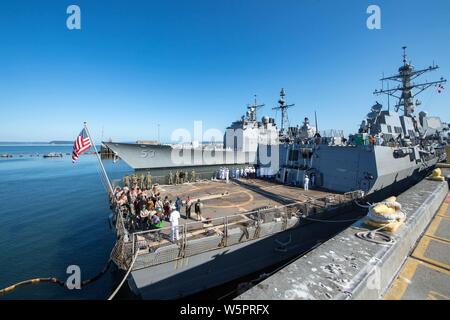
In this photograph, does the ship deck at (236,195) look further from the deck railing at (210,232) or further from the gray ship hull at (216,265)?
the gray ship hull at (216,265)

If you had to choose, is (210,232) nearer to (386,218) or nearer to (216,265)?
(216,265)

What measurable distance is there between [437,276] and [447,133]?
45.4 m

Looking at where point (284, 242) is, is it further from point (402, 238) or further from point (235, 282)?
point (402, 238)

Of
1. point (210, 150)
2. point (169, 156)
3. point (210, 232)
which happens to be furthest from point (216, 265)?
point (210, 150)

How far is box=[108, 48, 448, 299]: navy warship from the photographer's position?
697 centimetres

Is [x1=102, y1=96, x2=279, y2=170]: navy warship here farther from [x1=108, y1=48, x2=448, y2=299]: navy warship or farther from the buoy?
the buoy

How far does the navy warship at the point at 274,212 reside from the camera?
6.97 meters

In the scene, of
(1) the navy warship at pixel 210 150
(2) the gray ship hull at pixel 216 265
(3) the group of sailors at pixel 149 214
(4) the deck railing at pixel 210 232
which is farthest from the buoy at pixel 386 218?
(1) the navy warship at pixel 210 150

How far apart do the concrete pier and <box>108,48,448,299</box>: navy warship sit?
163 inches

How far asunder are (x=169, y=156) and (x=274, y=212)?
2499 centimetres

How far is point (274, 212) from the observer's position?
9664 millimetres

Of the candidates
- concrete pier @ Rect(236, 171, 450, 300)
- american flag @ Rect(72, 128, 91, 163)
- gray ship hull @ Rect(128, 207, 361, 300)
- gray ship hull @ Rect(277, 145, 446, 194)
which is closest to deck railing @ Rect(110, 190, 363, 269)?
gray ship hull @ Rect(128, 207, 361, 300)

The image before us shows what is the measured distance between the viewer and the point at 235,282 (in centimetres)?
853
